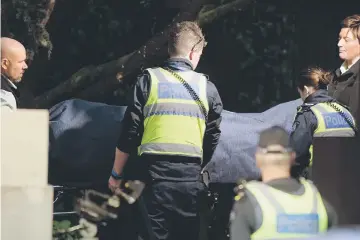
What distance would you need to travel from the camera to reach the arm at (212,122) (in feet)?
19.6

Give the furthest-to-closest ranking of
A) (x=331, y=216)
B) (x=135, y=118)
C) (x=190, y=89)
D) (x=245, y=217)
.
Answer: (x=190, y=89) < (x=135, y=118) < (x=331, y=216) < (x=245, y=217)

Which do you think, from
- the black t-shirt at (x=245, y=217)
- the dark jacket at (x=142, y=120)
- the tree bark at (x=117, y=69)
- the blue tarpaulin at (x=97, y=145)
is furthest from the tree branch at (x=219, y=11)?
the black t-shirt at (x=245, y=217)

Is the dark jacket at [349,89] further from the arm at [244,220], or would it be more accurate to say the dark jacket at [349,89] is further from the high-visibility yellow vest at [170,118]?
the arm at [244,220]

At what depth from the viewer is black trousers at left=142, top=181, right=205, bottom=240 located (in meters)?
5.83

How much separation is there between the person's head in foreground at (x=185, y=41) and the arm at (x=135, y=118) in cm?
26

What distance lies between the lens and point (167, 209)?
5844 millimetres

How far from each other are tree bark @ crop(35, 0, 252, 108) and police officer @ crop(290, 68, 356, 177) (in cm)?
185

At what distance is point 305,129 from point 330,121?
0.57 ft

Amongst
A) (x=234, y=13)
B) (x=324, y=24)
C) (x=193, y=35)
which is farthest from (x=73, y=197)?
(x=324, y=24)

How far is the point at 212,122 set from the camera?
19.8 feet

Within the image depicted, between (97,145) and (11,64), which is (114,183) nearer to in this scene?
(97,145)

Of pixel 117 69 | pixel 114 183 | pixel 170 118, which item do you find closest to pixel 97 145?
pixel 114 183

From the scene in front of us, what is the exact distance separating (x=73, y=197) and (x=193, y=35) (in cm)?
162

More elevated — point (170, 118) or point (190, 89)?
point (190, 89)
